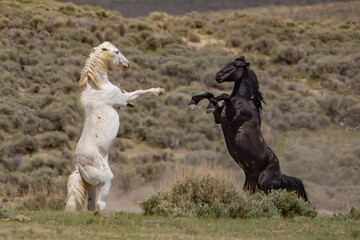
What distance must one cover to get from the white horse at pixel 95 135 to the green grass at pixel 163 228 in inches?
24.5

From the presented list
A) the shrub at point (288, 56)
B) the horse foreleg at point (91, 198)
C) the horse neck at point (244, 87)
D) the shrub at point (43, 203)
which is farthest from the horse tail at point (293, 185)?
the shrub at point (288, 56)

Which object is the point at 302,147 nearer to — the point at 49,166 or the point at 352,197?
the point at 352,197

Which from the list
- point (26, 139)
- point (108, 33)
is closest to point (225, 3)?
point (108, 33)

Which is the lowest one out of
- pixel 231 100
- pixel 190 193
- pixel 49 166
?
pixel 49 166

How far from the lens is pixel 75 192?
1027 centimetres

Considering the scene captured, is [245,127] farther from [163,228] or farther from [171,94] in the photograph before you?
[171,94]

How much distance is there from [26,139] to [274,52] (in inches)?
947

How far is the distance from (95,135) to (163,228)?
7.56 feet

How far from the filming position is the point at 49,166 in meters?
24.5

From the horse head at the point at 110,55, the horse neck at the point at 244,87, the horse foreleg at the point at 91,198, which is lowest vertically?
the horse foreleg at the point at 91,198

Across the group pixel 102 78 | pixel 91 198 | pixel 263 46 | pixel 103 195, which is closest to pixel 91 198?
pixel 91 198

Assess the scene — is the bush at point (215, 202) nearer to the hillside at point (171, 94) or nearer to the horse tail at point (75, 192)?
the hillside at point (171, 94)

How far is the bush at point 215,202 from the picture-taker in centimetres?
997

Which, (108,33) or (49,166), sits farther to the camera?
(108,33)
